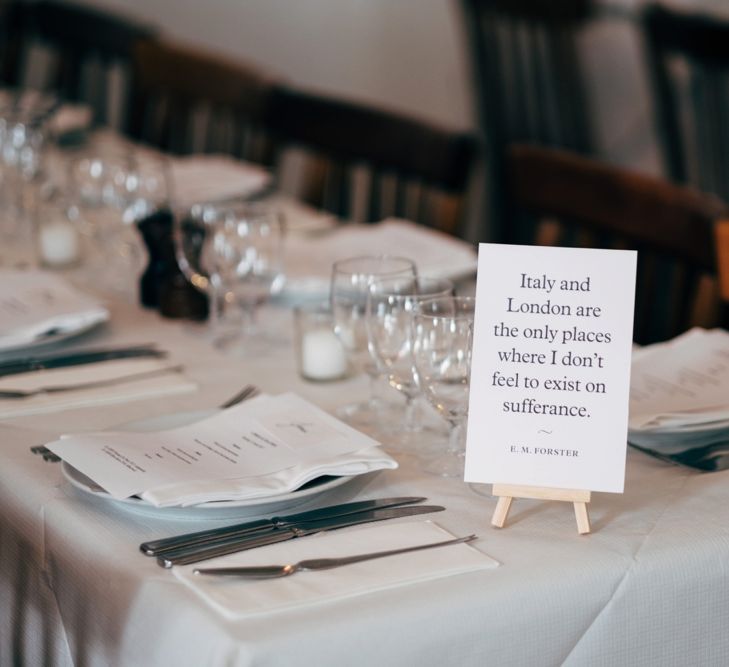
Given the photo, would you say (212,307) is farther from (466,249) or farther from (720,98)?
(720,98)

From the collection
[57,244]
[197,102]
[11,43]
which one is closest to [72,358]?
[57,244]

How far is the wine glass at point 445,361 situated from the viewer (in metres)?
1.05

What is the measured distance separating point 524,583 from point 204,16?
403 centimetres

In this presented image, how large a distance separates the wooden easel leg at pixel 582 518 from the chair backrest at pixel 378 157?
1.10 meters

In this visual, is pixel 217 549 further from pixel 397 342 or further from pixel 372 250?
pixel 372 250

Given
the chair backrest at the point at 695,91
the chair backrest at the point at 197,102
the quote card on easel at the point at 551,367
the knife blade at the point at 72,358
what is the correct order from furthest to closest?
the chair backrest at the point at 695,91, the chair backrest at the point at 197,102, the knife blade at the point at 72,358, the quote card on easel at the point at 551,367

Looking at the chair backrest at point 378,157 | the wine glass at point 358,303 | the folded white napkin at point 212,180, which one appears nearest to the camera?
the wine glass at point 358,303

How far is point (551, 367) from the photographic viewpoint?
36.7 inches

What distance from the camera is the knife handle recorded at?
0.87 meters

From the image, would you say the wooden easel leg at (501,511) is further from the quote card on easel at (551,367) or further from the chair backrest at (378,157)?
the chair backrest at (378,157)

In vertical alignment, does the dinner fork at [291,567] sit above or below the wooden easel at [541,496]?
below

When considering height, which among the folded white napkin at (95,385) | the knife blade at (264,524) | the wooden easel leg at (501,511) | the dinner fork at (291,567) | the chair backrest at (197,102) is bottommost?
the folded white napkin at (95,385)

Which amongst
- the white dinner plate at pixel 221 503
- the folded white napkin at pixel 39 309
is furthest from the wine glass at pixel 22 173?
the white dinner plate at pixel 221 503

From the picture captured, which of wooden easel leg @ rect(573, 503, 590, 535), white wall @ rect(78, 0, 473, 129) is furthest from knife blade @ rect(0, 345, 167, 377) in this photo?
white wall @ rect(78, 0, 473, 129)
